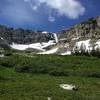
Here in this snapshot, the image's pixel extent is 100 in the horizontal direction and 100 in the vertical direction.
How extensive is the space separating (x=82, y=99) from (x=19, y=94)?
276 inches

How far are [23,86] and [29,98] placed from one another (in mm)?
8697

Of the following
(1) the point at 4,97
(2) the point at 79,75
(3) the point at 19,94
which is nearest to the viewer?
(1) the point at 4,97

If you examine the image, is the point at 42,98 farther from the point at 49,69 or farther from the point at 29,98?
the point at 49,69

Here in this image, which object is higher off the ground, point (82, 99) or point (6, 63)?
point (6, 63)

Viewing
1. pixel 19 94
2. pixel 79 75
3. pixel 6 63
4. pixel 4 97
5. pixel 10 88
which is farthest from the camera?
pixel 6 63

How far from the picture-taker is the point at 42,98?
37.2 meters

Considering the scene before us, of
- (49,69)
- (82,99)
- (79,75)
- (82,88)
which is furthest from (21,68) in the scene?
(82,99)

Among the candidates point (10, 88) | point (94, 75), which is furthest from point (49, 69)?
point (10, 88)

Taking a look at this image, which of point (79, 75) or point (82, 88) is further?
point (79, 75)

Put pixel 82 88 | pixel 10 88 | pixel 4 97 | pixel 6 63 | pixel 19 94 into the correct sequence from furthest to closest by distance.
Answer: pixel 6 63 → pixel 82 88 → pixel 10 88 → pixel 19 94 → pixel 4 97

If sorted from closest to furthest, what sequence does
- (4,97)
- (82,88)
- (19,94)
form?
(4,97) → (19,94) → (82,88)

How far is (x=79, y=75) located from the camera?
71875mm

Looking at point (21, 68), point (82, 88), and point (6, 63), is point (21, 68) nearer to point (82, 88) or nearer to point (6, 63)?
point (6, 63)

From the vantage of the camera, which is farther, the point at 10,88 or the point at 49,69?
the point at 49,69
